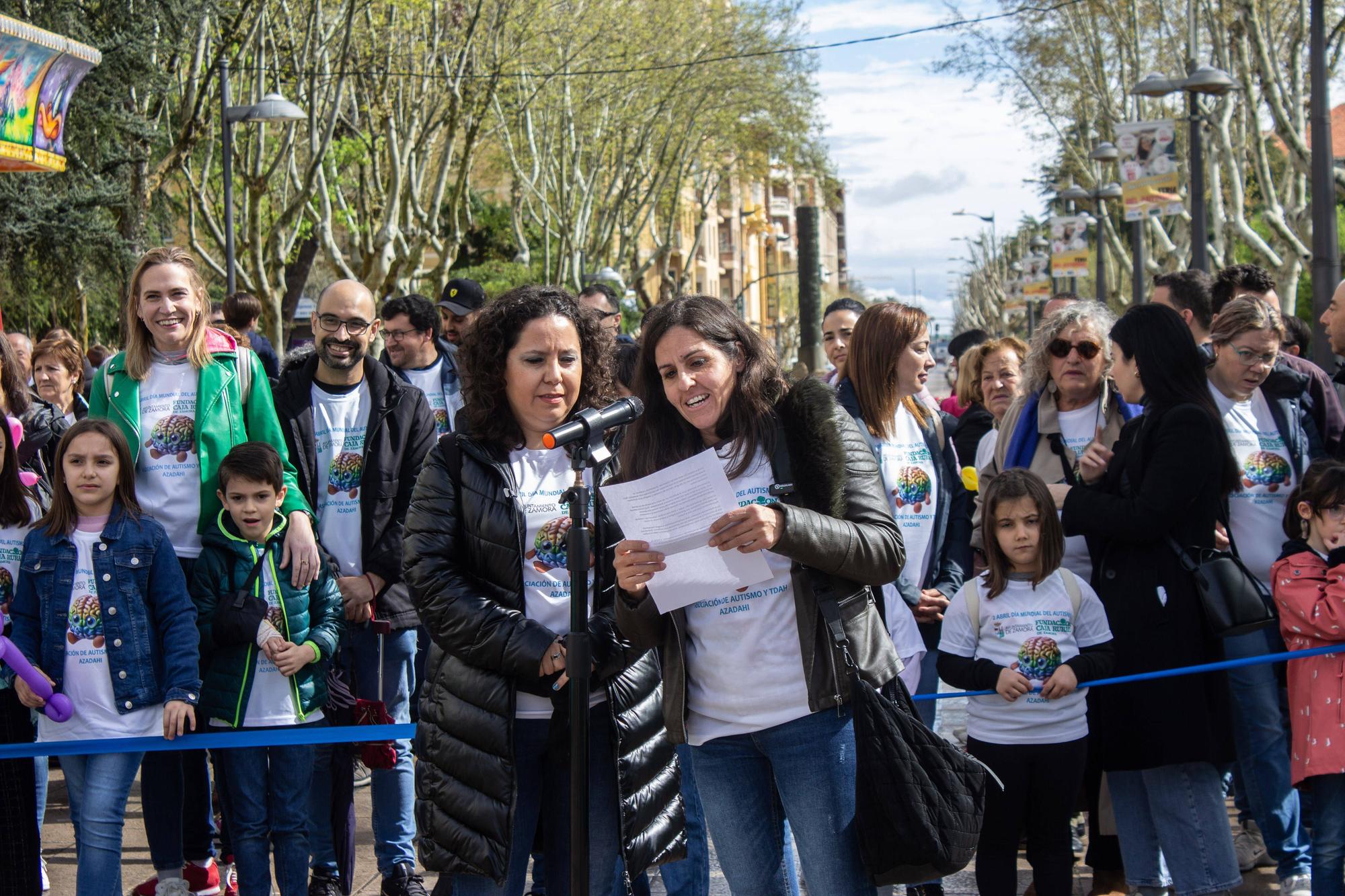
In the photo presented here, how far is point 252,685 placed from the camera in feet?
16.5

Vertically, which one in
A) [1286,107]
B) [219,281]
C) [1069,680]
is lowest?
[1069,680]

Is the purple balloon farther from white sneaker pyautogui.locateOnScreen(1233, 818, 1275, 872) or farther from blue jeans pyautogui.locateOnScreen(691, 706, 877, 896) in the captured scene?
white sneaker pyautogui.locateOnScreen(1233, 818, 1275, 872)

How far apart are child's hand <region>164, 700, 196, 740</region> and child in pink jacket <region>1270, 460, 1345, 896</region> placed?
3.81m

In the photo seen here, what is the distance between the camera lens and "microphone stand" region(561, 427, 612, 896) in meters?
3.24

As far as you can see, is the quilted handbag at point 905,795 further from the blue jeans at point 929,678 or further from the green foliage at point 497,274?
the green foliage at point 497,274

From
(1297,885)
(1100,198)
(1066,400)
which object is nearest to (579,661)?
(1066,400)

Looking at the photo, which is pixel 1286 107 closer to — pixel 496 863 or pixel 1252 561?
pixel 1252 561

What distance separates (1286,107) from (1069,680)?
792 inches

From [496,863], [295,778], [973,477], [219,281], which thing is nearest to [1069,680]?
[973,477]

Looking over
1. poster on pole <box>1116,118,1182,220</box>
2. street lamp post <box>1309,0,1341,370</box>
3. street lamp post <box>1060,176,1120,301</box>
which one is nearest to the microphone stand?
street lamp post <box>1309,0,1341,370</box>

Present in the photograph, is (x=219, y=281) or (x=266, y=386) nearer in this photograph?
(x=266, y=386)

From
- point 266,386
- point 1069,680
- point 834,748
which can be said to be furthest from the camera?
point 266,386

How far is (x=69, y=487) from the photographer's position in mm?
4816

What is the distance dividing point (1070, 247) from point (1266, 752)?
31596 mm
